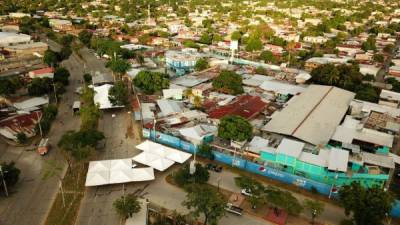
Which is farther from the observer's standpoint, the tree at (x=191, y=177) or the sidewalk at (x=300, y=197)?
the tree at (x=191, y=177)

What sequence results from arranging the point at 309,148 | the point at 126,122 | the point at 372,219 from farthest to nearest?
the point at 126,122, the point at 309,148, the point at 372,219

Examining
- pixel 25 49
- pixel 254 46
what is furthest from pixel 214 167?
pixel 25 49

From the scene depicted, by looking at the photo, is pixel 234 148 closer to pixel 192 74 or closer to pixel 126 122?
pixel 126 122

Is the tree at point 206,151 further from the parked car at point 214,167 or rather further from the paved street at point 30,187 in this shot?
the paved street at point 30,187

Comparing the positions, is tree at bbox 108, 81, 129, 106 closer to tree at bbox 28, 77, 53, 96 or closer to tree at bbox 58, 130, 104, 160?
tree at bbox 58, 130, 104, 160

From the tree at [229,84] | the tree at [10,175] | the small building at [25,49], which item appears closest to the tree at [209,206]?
the tree at [10,175]

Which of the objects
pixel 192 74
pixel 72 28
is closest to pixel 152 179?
pixel 192 74

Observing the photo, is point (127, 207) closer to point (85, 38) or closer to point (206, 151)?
point (206, 151)
